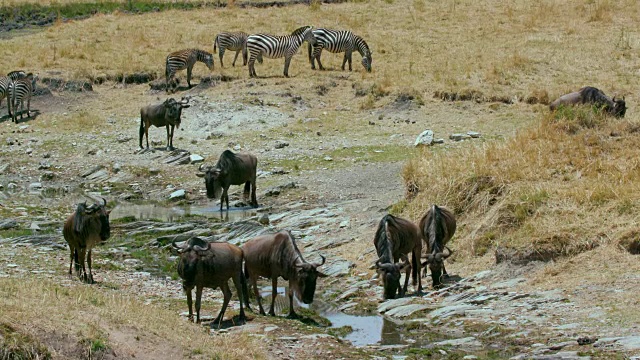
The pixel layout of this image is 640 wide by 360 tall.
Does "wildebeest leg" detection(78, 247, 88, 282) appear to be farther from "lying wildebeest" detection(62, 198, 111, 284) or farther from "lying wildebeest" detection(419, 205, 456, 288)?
"lying wildebeest" detection(419, 205, 456, 288)

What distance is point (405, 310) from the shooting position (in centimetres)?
1296

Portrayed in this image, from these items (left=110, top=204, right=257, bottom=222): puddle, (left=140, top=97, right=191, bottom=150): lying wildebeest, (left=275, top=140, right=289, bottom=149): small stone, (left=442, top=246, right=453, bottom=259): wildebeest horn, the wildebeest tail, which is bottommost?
(left=110, top=204, right=257, bottom=222): puddle

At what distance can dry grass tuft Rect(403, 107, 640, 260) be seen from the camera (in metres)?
14.0

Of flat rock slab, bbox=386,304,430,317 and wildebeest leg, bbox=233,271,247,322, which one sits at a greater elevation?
wildebeest leg, bbox=233,271,247,322

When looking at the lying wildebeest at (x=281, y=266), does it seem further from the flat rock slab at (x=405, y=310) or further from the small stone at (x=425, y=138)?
the small stone at (x=425, y=138)

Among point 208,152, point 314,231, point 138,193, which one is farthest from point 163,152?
point 314,231

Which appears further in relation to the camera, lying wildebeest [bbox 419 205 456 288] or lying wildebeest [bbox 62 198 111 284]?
lying wildebeest [bbox 62 198 111 284]

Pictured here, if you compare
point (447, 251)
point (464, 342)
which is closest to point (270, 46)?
point (447, 251)

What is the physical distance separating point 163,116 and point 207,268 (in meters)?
13.9

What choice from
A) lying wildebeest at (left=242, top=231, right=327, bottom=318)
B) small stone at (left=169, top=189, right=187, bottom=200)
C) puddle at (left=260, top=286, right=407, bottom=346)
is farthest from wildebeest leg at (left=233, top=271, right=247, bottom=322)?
small stone at (left=169, top=189, right=187, bottom=200)

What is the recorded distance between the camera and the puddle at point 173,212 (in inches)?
779

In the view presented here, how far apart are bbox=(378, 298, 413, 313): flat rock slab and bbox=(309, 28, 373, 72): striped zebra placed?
20.0 m

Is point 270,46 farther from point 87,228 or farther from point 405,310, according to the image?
point 405,310

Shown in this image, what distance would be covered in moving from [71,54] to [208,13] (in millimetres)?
8827
